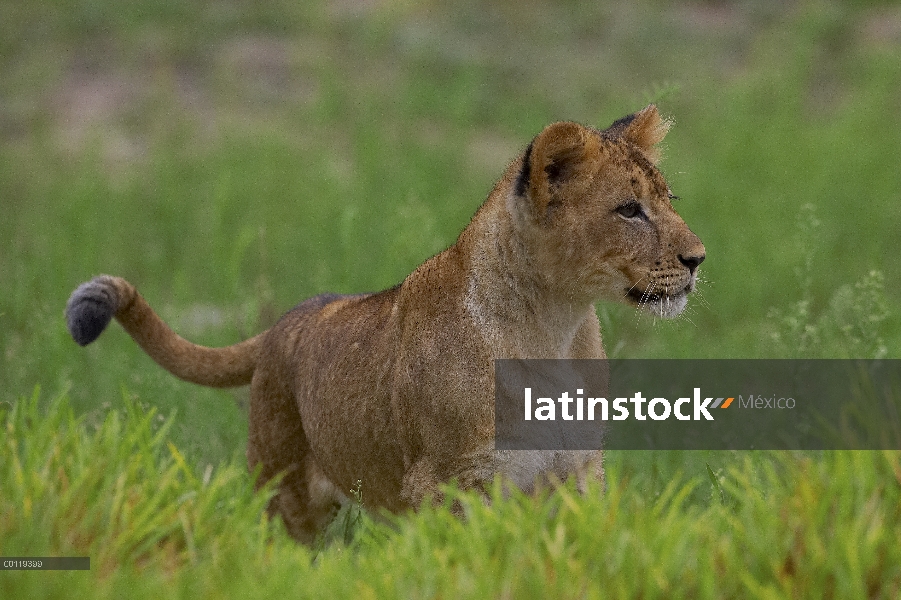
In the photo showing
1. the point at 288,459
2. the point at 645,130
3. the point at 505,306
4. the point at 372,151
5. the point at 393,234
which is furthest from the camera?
the point at 372,151

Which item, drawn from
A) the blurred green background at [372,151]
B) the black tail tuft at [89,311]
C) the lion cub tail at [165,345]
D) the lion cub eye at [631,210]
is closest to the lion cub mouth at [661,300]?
the lion cub eye at [631,210]

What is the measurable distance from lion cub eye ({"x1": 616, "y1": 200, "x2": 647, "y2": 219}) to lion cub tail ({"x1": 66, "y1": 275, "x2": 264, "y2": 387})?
1.65 meters

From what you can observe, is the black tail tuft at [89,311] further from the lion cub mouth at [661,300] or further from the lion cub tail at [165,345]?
the lion cub mouth at [661,300]

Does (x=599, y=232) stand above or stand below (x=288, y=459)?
above

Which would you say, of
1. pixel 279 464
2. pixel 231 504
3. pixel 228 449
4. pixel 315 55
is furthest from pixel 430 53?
pixel 231 504

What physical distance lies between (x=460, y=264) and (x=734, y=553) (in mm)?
1578

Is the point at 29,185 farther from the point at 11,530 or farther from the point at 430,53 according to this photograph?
the point at 11,530

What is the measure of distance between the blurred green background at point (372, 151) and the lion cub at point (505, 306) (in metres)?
1.12

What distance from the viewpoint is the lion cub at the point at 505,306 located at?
13.5 ft

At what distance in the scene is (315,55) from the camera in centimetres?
1200

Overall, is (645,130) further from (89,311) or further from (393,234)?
(393,234)

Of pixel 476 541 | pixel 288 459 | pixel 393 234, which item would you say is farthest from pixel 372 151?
pixel 476 541

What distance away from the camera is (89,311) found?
464 centimetres

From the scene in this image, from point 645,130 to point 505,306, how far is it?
33.9 inches
